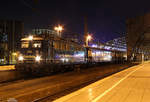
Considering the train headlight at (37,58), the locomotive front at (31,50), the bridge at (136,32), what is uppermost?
the bridge at (136,32)

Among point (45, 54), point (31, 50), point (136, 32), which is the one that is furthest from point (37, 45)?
point (136, 32)

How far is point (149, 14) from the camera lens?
188 ft

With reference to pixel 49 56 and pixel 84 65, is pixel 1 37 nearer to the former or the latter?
pixel 84 65

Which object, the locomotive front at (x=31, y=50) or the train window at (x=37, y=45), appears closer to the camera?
the locomotive front at (x=31, y=50)

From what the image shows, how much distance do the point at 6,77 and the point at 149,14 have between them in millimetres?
53279

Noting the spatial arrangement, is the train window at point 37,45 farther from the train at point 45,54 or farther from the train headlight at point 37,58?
the train headlight at point 37,58

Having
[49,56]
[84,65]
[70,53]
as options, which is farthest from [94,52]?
[49,56]

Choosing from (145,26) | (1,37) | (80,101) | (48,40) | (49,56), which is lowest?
(80,101)

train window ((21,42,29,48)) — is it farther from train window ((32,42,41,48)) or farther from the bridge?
the bridge

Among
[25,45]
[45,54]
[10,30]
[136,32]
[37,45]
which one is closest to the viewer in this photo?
[45,54]

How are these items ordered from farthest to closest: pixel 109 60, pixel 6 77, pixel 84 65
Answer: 1. pixel 109 60
2. pixel 84 65
3. pixel 6 77

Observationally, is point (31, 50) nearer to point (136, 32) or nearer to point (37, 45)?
point (37, 45)

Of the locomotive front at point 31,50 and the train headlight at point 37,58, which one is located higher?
the locomotive front at point 31,50

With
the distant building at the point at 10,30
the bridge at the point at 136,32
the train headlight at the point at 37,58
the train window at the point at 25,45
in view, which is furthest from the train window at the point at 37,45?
the bridge at the point at 136,32
